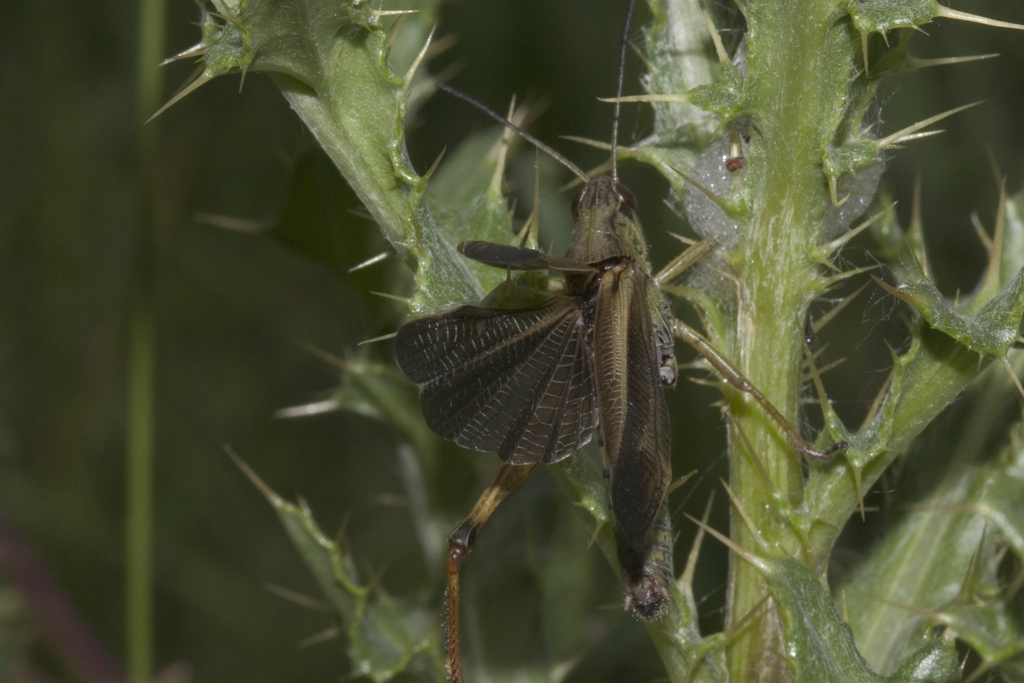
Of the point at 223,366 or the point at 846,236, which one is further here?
the point at 223,366

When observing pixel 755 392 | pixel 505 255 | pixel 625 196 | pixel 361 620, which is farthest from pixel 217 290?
pixel 755 392

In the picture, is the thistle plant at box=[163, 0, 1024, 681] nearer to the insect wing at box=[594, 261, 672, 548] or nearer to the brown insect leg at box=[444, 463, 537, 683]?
the insect wing at box=[594, 261, 672, 548]

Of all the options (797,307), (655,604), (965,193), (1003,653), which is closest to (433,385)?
(655,604)

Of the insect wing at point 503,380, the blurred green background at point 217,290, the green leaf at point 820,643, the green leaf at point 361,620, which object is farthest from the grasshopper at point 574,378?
the blurred green background at point 217,290

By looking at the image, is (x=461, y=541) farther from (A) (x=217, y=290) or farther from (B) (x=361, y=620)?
(A) (x=217, y=290)

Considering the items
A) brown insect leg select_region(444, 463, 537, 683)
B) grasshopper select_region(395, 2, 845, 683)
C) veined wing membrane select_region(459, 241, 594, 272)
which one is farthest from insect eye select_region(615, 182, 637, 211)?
brown insect leg select_region(444, 463, 537, 683)

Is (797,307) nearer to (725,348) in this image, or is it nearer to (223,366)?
(725,348)
